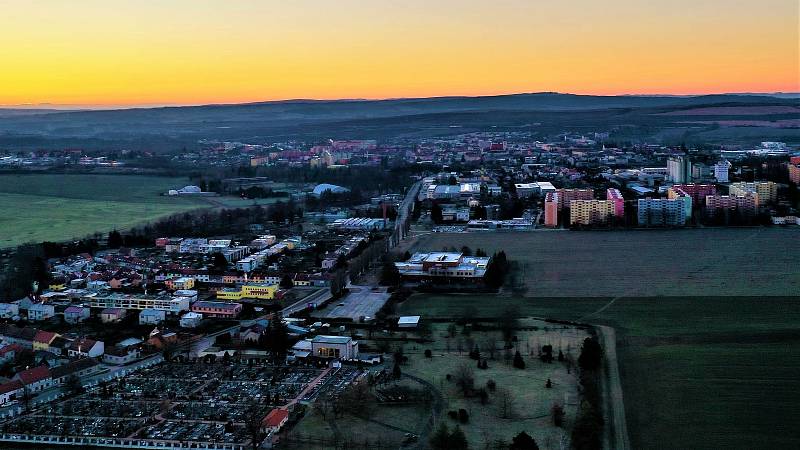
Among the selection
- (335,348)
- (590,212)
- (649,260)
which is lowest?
(649,260)

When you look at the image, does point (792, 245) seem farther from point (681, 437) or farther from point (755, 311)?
point (681, 437)

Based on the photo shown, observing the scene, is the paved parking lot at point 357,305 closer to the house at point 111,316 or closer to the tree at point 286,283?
the tree at point 286,283

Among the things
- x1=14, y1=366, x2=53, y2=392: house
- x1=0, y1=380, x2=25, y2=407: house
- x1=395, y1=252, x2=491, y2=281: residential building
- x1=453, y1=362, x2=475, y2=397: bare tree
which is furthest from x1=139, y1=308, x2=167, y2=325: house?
x1=453, y1=362, x2=475, y2=397: bare tree

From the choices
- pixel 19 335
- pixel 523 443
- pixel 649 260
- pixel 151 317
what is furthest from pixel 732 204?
pixel 19 335

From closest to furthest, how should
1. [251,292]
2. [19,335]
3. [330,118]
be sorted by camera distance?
[19,335] → [251,292] → [330,118]

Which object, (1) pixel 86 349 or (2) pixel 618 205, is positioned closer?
(1) pixel 86 349

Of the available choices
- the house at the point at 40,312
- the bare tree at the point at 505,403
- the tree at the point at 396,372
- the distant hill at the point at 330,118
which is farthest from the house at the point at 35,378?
the distant hill at the point at 330,118

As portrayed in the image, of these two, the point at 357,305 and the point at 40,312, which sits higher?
the point at 40,312

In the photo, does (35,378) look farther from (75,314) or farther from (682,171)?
(682,171)

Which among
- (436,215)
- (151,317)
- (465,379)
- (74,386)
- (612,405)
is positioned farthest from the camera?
(436,215)
